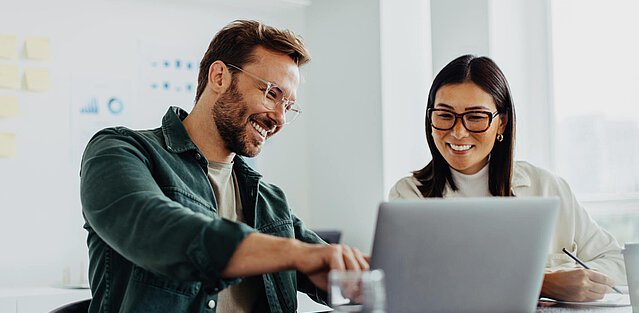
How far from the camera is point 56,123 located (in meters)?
3.72

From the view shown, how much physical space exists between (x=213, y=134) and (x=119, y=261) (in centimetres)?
46

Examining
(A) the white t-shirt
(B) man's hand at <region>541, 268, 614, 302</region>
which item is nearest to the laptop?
(B) man's hand at <region>541, 268, 614, 302</region>

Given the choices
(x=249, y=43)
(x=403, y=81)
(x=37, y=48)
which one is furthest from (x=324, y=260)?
(x=403, y=81)

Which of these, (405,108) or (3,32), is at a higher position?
(3,32)

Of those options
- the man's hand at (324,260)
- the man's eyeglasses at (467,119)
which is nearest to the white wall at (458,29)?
the man's eyeglasses at (467,119)

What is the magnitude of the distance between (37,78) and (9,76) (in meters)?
0.13

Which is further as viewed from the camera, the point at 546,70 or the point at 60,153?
the point at 60,153

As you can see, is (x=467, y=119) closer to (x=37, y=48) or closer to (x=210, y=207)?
(x=210, y=207)

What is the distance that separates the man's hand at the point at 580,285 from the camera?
173 cm

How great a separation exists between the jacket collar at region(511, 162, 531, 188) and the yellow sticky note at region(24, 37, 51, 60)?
2.33 meters

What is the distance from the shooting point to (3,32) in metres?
3.58

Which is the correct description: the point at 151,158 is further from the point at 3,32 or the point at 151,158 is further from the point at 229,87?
Answer: the point at 3,32

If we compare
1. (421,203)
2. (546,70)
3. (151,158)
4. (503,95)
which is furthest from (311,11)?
(421,203)

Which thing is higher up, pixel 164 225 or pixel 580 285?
pixel 164 225
